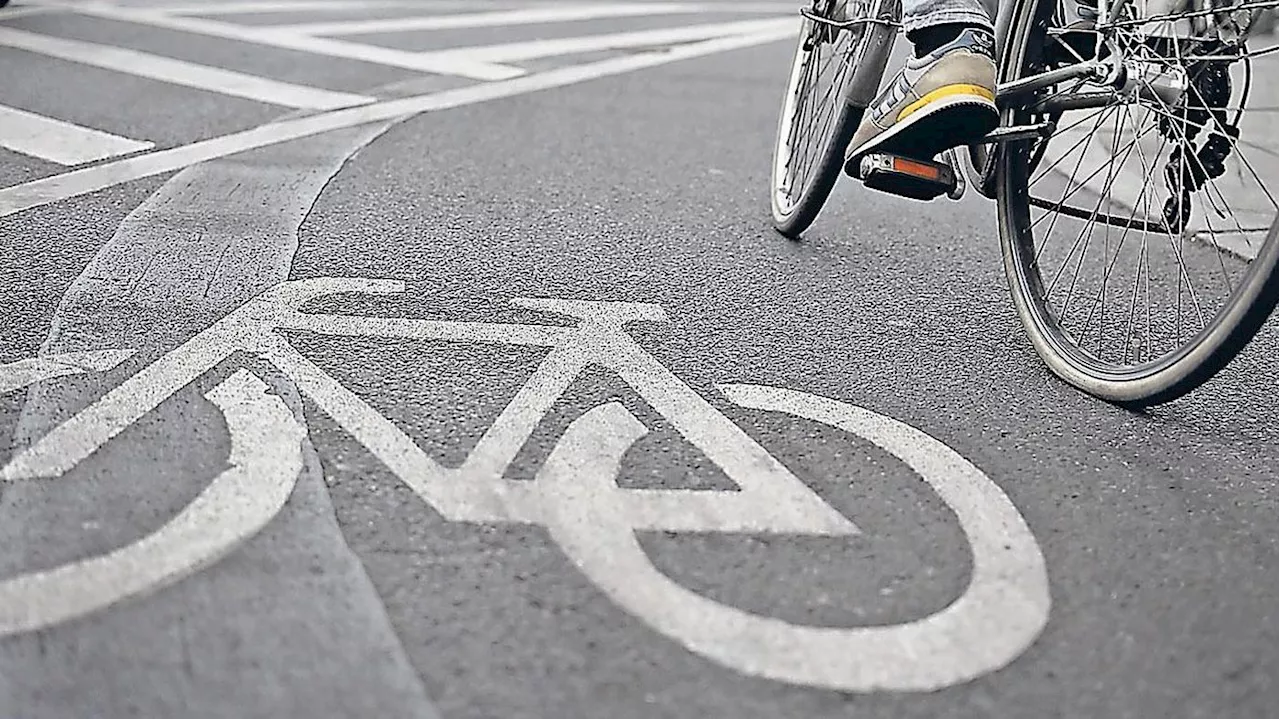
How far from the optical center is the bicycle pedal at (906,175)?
340cm

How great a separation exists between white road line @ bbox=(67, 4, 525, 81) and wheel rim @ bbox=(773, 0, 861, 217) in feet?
9.33

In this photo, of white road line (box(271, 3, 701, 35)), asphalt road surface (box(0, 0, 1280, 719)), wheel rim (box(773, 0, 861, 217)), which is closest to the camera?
asphalt road surface (box(0, 0, 1280, 719))

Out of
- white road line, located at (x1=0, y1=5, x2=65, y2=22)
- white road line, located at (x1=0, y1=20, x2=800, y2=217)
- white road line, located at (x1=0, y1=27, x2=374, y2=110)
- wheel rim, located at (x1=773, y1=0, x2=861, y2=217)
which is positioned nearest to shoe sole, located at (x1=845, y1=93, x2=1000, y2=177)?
wheel rim, located at (x1=773, y1=0, x2=861, y2=217)

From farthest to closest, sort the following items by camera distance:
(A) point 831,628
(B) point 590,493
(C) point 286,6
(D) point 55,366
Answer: (C) point 286,6, (D) point 55,366, (B) point 590,493, (A) point 831,628

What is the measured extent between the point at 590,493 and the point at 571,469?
4.1 inches

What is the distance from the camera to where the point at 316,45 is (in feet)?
25.3

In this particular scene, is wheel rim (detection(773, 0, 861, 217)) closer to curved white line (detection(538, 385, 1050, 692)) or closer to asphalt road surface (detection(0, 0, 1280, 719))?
asphalt road surface (detection(0, 0, 1280, 719))

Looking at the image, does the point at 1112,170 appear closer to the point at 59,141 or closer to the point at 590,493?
the point at 590,493

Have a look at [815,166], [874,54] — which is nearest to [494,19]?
[815,166]

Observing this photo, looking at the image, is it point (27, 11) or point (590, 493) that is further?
point (27, 11)

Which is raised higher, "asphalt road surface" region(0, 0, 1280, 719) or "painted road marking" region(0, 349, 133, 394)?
"asphalt road surface" region(0, 0, 1280, 719)

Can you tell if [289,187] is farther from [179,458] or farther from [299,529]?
[299,529]

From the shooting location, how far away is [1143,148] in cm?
338

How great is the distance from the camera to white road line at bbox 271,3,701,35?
8.34 meters
